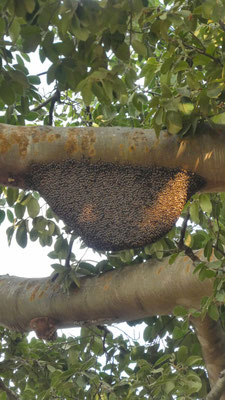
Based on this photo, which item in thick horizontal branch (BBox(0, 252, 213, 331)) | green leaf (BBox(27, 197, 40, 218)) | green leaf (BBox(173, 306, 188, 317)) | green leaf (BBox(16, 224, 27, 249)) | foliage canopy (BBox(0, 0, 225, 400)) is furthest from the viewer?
green leaf (BBox(16, 224, 27, 249))

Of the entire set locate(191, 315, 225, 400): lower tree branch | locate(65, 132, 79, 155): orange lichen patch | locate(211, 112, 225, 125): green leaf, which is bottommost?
locate(191, 315, 225, 400): lower tree branch

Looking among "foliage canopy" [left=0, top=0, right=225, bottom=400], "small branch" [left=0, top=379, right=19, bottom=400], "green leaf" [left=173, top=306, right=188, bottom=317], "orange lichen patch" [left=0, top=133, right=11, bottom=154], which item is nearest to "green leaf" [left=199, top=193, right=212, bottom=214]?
"foliage canopy" [left=0, top=0, right=225, bottom=400]

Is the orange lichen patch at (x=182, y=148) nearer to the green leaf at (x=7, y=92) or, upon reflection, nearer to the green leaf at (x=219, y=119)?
the green leaf at (x=219, y=119)

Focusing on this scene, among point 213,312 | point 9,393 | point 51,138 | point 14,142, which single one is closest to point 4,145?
point 14,142

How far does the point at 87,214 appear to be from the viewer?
2.54 meters

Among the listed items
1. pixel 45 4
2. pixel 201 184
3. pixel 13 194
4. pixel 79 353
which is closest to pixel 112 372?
pixel 79 353

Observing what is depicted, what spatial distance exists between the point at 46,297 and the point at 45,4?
5.09 ft

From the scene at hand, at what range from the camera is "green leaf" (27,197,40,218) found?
3.47 m

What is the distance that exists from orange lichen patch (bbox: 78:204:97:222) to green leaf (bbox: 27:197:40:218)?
956 mm

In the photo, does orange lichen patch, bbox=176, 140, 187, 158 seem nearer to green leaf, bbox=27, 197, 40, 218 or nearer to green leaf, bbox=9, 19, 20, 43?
green leaf, bbox=9, 19, 20, 43

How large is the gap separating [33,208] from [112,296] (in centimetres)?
64

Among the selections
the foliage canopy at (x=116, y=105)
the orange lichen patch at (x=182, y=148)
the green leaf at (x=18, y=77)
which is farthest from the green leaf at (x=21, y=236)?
the orange lichen patch at (x=182, y=148)

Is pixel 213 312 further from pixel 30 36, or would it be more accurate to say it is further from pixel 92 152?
pixel 30 36

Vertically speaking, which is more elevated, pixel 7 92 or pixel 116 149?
pixel 7 92
